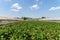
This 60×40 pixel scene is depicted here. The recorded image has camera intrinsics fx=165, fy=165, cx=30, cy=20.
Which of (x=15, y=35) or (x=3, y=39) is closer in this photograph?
(x=3, y=39)

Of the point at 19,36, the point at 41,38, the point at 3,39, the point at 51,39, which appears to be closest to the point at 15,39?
the point at 19,36

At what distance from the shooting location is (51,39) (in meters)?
11.9

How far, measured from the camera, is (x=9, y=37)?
10555mm

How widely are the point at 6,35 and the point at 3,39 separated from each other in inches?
42.7

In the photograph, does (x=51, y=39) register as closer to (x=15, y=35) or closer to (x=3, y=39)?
(x=15, y=35)

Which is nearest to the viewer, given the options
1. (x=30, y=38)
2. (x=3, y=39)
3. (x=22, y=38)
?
(x=3, y=39)

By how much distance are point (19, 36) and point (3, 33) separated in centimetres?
105

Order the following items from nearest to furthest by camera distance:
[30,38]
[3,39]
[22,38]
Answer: [3,39] → [22,38] → [30,38]

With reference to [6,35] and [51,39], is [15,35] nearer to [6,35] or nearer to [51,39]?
[6,35]

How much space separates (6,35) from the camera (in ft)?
34.4

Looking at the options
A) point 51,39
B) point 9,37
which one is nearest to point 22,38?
point 9,37

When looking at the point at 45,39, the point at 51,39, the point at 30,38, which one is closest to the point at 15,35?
the point at 30,38

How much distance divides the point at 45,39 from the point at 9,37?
2292 mm

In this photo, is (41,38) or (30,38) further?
(30,38)
